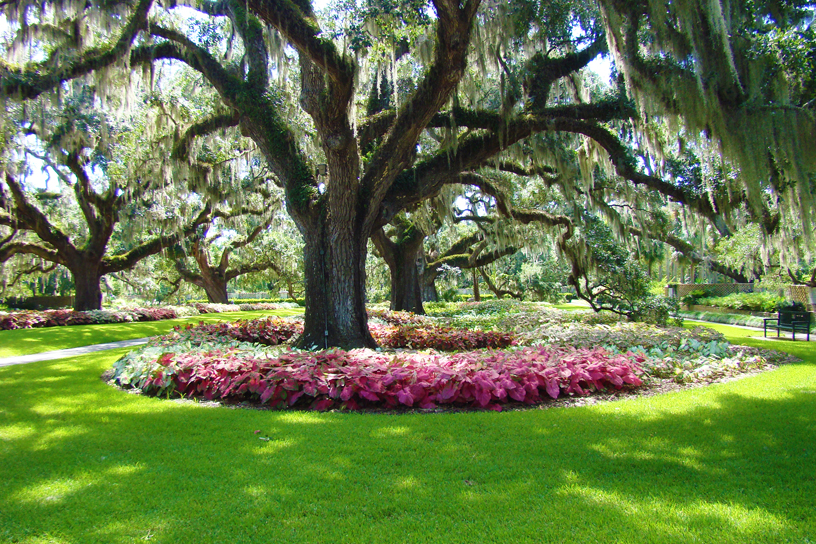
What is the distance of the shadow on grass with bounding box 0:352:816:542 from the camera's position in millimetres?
2184

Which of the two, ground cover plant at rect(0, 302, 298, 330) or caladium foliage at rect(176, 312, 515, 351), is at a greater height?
caladium foliage at rect(176, 312, 515, 351)

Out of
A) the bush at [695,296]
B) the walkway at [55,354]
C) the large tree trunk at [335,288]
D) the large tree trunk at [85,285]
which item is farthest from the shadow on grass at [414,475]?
the bush at [695,296]

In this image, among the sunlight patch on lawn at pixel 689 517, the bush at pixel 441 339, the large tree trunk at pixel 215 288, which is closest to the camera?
the sunlight patch on lawn at pixel 689 517

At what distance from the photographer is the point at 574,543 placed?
6.66 feet

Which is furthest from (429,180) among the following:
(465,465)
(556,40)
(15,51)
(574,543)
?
(15,51)

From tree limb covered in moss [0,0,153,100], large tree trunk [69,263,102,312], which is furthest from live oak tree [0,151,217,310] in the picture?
tree limb covered in moss [0,0,153,100]

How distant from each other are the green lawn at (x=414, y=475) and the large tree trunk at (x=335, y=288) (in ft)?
10.2

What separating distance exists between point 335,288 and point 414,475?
4.95 meters

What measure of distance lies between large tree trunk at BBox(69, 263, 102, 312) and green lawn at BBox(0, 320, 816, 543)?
14.1 m

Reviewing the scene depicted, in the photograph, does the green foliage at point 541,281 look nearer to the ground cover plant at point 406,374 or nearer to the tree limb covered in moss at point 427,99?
the ground cover plant at point 406,374

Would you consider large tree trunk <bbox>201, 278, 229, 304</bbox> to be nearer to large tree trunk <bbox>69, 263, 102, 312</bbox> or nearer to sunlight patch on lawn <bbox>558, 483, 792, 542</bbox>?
large tree trunk <bbox>69, 263, 102, 312</bbox>

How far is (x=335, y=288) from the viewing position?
7453mm

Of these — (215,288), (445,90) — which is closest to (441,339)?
(445,90)

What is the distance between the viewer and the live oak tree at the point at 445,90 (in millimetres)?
4961
